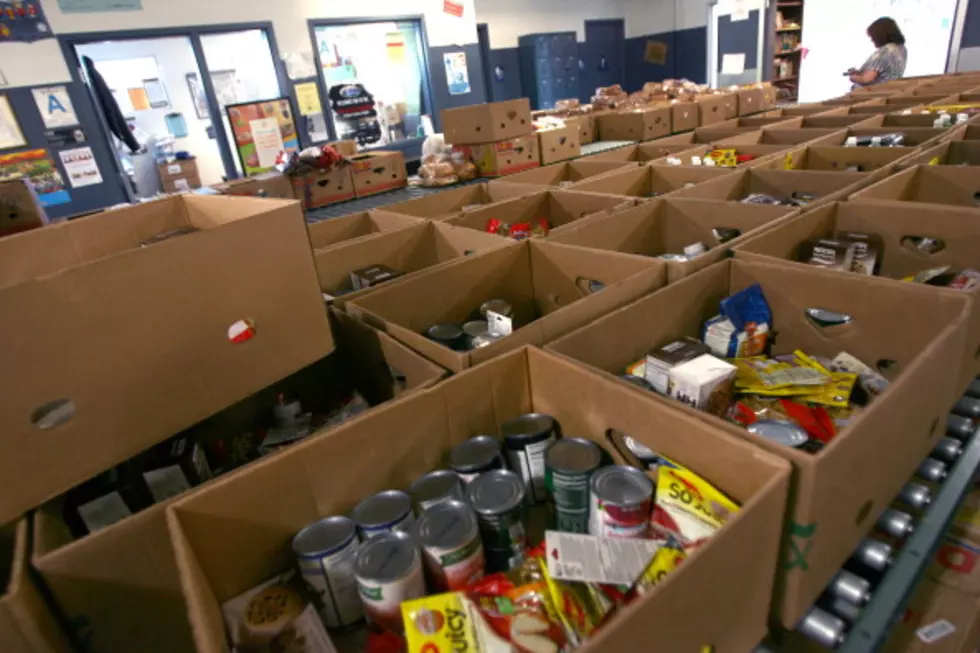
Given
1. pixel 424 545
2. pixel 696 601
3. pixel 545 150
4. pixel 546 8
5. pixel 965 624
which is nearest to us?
pixel 696 601

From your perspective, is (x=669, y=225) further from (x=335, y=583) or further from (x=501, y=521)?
(x=335, y=583)

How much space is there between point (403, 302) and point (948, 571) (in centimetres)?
117

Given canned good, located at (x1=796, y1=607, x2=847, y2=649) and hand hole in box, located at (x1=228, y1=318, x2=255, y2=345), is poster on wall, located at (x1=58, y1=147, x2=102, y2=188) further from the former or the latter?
canned good, located at (x1=796, y1=607, x2=847, y2=649)

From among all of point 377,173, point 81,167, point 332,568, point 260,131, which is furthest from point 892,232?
point 81,167

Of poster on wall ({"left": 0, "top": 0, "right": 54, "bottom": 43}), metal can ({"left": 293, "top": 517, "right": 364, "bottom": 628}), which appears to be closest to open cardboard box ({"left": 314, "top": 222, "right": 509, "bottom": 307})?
metal can ({"left": 293, "top": 517, "right": 364, "bottom": 628})

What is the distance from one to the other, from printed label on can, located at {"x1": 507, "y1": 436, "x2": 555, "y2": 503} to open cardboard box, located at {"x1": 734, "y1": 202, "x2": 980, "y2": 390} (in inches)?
29.7

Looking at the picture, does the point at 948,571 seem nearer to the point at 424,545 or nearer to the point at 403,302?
the point at 424,545

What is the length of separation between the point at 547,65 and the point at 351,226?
24.2 feet

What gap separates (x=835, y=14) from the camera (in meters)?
7.77

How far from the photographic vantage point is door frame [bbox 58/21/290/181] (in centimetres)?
427

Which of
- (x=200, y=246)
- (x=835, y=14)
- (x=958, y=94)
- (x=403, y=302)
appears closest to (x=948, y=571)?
(x=403, y=302)

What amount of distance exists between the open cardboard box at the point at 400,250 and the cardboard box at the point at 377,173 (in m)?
1.18

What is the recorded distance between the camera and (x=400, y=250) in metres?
1.85

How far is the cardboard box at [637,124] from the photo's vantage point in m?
3.67
